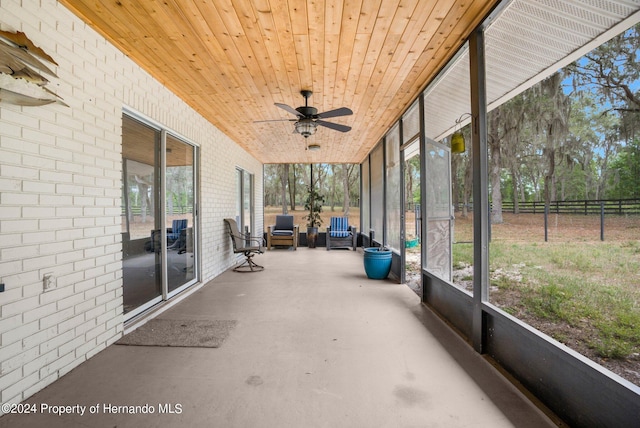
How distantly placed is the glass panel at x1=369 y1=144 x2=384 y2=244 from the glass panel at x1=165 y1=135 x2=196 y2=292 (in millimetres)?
3461

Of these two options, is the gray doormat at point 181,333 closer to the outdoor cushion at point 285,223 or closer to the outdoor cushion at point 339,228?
the outdoor cushion at point 339,228

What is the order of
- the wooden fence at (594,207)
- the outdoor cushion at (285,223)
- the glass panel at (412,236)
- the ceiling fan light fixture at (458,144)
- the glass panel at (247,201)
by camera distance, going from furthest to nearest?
the outdoor cushion at (285,223) → the glass panel at (247,201) → the glass panel at (412,236) → the ceiling fan light fixture at (458,144) → the wooden fence at (594,207)

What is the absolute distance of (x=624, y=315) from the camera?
8.32 ft

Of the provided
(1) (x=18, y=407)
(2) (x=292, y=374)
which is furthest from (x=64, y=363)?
(2) (x=292, y=374)

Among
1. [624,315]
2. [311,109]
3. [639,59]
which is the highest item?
[311,109]

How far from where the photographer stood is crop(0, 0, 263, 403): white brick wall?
5.88 ft

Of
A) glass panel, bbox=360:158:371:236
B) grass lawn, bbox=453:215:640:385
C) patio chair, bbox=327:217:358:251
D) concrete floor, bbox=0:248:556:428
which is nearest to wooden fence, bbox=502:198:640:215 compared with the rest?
grass lawn, bbox=453:215:640:385

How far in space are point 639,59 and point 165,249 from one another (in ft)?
13.5

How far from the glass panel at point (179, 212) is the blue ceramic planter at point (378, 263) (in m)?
2.61

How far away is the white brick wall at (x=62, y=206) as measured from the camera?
1.79m

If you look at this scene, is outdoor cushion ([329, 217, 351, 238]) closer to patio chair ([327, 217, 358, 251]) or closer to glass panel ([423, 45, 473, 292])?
patio chair ([327, 217, 358, 251])

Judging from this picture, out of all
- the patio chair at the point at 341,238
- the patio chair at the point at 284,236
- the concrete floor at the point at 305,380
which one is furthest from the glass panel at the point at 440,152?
the patio chair at the point at 284,236

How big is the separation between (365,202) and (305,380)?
7.00m

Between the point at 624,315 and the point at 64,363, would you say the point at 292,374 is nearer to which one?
the point at 64,363
